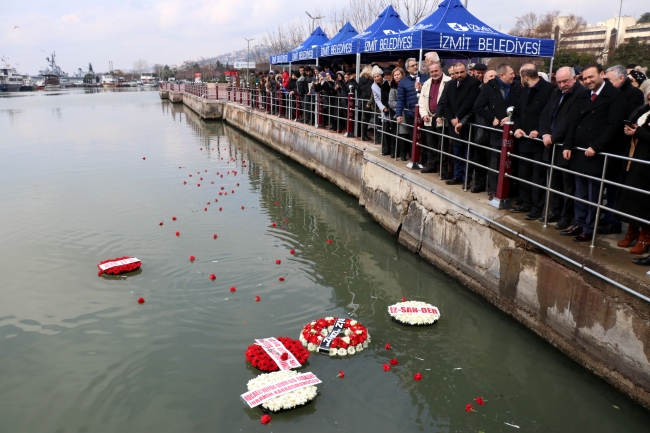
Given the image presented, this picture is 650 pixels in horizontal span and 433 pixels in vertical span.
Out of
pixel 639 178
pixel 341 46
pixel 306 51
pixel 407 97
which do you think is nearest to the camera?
pixel 639 178

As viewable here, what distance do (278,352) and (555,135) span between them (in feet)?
13.0

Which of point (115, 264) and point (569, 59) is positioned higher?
point (569, 59)

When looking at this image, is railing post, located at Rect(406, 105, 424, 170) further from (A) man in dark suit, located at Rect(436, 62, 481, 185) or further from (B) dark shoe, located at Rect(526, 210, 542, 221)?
(B) dark shoe, located at Rect(526, 210, 542, 221)

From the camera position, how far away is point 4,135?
88.8 ft

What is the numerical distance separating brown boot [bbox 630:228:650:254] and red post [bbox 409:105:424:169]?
4.76 metres

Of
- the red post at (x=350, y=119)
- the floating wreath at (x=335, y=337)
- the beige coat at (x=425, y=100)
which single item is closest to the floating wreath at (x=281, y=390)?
the floating wreath at (x=335, y=337)

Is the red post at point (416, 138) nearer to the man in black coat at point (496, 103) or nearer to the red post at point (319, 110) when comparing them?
the man in black coat at point (496, 103)

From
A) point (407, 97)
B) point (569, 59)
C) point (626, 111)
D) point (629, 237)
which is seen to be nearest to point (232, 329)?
point (629, 237)

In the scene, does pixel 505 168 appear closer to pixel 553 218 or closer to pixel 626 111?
pixel 553 218

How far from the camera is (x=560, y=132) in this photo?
6047 millimetres

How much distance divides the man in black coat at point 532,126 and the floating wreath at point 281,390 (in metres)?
3.54

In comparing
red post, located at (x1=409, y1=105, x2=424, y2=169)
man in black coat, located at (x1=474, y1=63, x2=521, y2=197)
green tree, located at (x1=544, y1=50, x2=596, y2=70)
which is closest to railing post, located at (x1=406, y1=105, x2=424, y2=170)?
red post, located at (x1=409, y1=105, x2=424, y2=169)

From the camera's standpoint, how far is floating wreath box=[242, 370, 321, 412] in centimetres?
491

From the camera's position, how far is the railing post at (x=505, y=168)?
6.92 m
